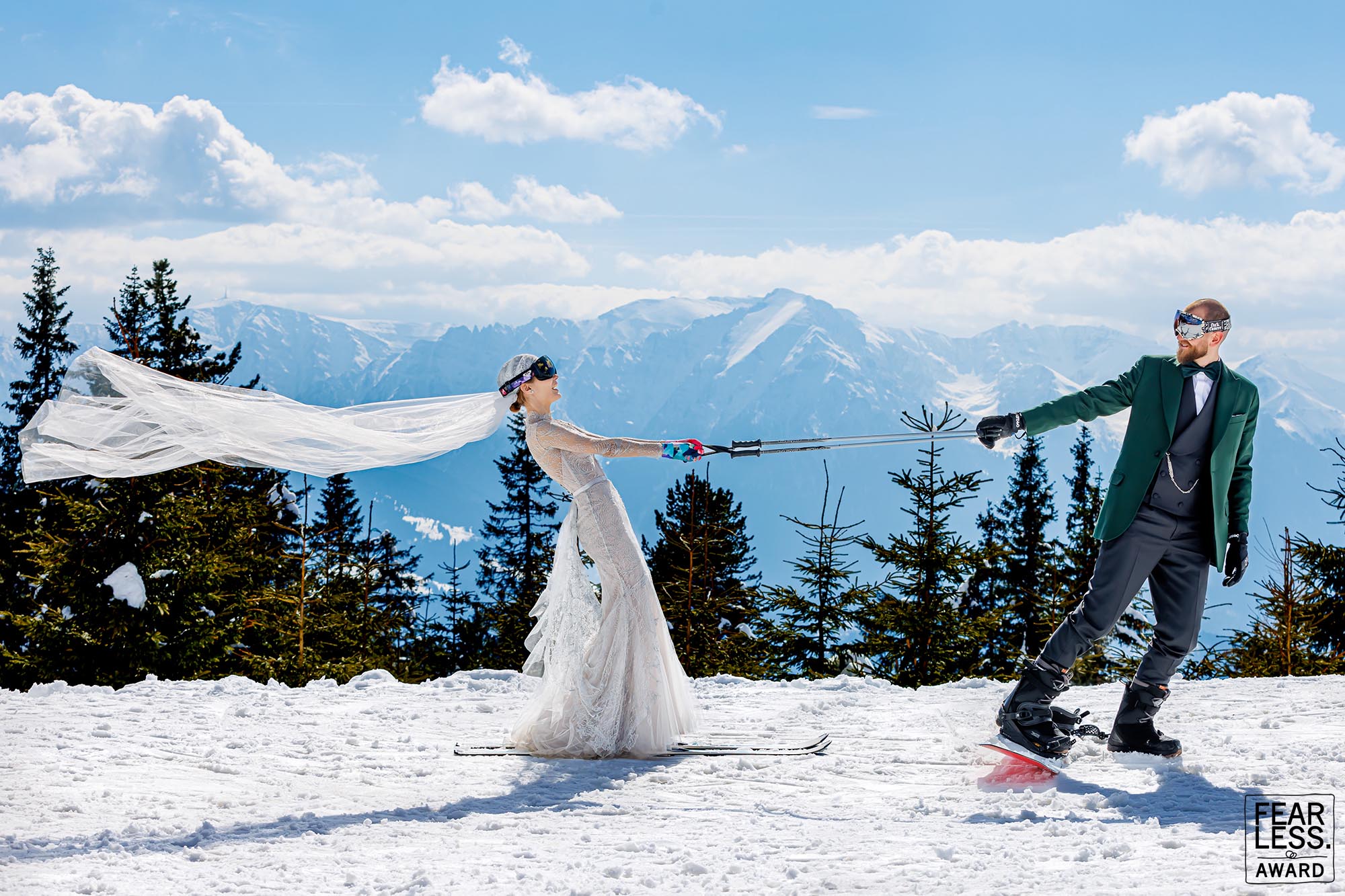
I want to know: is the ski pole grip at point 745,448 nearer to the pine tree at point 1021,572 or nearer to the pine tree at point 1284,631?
the pine tree at point 1021,572

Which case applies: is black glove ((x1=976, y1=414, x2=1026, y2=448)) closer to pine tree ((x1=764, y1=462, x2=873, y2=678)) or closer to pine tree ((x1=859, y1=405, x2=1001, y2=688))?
pine tree ((x1=859, y1=405, x2=1001, y2=688))

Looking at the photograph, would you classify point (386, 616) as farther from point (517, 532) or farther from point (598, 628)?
point (598, 628)

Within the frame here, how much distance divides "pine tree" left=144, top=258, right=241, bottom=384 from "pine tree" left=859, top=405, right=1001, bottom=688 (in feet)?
43.6

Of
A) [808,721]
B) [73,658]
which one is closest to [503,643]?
[73,658]

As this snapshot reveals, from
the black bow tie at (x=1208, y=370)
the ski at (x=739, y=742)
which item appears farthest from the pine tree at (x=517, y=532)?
the black bow tie at (x=1208, y=370)

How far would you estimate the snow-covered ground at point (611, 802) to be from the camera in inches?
166

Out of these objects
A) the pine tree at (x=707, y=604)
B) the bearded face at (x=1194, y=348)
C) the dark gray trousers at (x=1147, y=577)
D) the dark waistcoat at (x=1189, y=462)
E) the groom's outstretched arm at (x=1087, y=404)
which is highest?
the bearded face at (x=1194, y=348)

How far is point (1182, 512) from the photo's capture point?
227 inches

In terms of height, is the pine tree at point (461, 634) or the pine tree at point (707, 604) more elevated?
the pine tree at point (707, 604)

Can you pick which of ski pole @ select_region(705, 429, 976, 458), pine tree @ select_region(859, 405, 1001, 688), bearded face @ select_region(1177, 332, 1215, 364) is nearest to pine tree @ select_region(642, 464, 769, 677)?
pine tree @ select_region(859, 405, 1001, 688)

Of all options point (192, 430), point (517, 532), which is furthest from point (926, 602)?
point (517, 532)

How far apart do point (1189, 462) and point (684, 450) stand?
9.94 ft

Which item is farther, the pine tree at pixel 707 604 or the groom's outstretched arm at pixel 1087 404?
the pine tree at pixel 707 604

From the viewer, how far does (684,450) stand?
664cm
